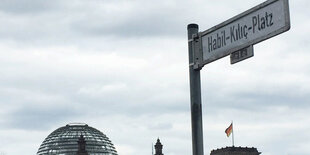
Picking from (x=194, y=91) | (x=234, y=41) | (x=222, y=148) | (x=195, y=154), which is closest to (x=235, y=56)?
(x=234, y=41)

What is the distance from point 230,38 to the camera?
11.9 meters

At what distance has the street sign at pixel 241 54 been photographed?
1134 cm

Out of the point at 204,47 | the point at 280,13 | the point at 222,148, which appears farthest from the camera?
the point at 222,148

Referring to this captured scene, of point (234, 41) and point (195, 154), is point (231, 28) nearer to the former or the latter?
point (234, 41)

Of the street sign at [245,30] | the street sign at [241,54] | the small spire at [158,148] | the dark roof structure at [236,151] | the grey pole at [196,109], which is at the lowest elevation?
the grey pole at [196,109]

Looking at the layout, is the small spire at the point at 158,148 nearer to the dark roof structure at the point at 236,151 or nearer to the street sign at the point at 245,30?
the dark roof structure at the point at 236,151

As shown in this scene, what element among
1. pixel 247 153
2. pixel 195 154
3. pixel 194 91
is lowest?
pixel 195 154

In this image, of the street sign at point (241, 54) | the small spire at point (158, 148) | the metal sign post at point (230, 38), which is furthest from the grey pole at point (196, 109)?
the small spire at point (158, 148)

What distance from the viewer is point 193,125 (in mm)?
12031

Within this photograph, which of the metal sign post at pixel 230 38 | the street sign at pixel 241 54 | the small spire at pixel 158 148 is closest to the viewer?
→ the metal sign post at pixel 230 38

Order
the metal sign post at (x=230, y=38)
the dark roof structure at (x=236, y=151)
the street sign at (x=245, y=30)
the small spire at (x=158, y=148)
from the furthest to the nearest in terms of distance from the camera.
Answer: the small spire at (x=158, y=148), the dark roof structure at (x=236, y=151), the metal sign post at (x=230, y=38), the street sign at (x=245, y=30)

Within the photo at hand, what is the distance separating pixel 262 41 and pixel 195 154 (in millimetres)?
→ 2422

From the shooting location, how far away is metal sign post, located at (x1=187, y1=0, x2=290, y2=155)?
11000 mm

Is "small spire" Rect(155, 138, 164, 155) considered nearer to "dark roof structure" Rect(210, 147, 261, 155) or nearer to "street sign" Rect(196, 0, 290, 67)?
"dark roof structure" Rect(210, 147, 261, 155)
